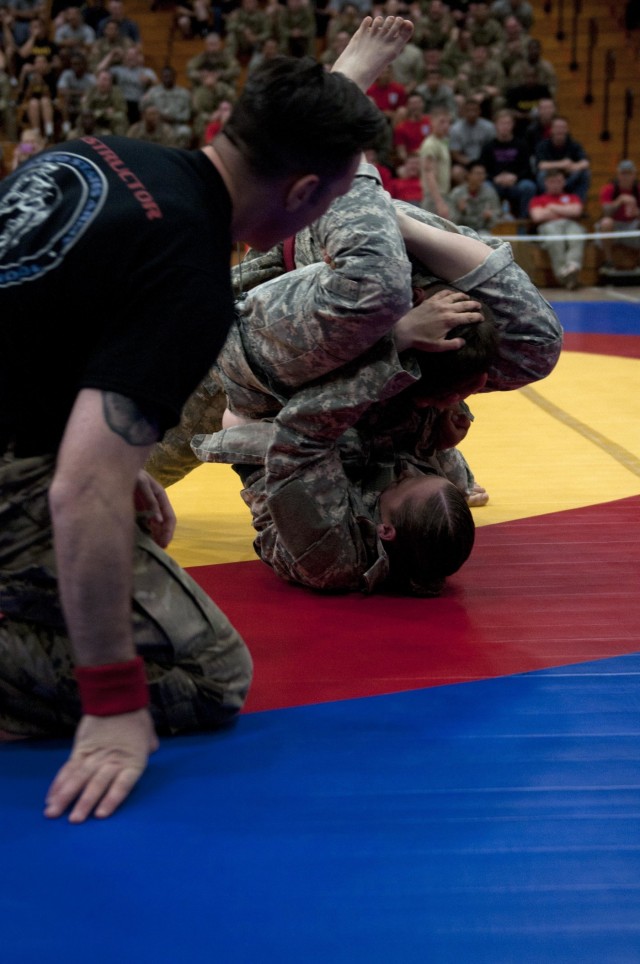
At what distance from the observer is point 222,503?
363cm

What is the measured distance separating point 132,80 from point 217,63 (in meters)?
1.03

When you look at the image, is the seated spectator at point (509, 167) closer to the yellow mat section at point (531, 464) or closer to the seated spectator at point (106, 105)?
the seated spectator at point (106, 105)

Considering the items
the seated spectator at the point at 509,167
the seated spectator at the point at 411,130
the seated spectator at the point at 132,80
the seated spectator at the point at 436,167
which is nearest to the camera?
the seated spectator at the point at 436,167

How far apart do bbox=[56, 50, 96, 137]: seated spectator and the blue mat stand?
37.0 ft

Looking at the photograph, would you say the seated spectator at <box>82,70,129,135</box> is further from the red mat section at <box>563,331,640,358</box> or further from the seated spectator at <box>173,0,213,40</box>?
the red mat section at <box>563,331,640,358</box>

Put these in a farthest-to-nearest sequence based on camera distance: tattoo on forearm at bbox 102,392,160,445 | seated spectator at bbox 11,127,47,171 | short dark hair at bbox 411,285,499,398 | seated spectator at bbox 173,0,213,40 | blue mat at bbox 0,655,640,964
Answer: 1. seated spectator at bbox 173,0,213,40
2. seated spectator at bbox 11,127,47,171
3. short dark hair at bbox 411,285,499,398
4. tattoo on forearm at bbox 102,392,160,445
5. blue mat at bbox 0,655,640,964

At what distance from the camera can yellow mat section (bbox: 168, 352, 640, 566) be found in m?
3.32

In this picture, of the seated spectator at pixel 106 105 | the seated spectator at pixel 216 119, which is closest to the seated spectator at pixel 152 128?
the seated spectator at pixel 106 105

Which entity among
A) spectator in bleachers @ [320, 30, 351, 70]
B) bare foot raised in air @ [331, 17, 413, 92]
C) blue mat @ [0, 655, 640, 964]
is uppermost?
bare foot raised in air @ [331, 17, 413, 92]

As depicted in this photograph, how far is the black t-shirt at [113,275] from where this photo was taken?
153 centimetres

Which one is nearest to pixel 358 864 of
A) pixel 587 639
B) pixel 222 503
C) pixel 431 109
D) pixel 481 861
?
pixel 481 861

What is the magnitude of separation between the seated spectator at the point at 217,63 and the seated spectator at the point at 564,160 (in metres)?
3.64

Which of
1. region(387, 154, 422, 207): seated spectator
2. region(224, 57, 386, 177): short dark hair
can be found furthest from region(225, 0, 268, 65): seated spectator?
region(224, 57, 386, 177): short dark hair

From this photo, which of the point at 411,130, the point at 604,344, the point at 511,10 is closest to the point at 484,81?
the point at 511,10
